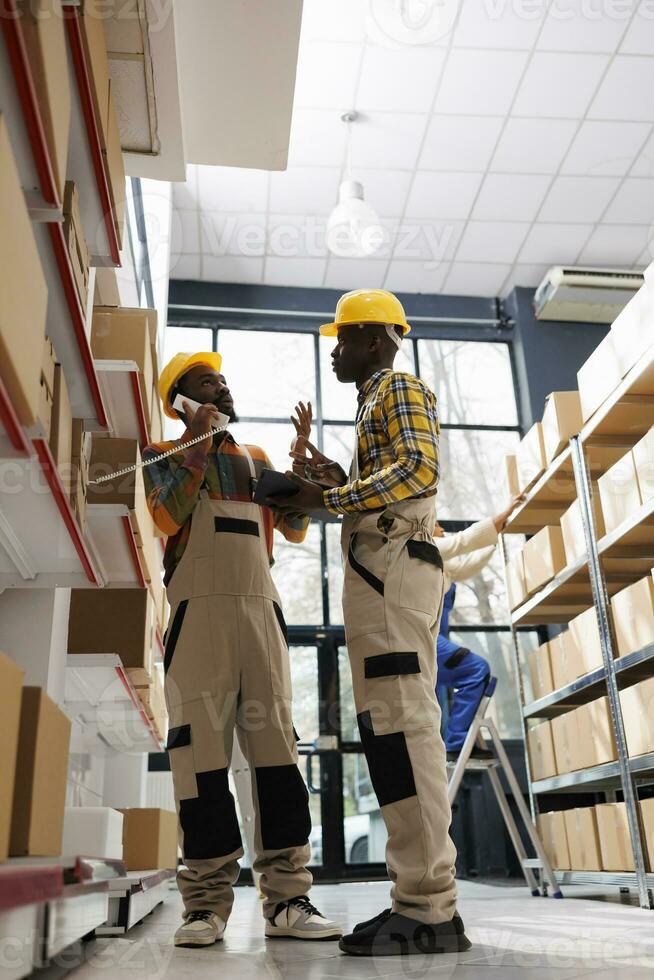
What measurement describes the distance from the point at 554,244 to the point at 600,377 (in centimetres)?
366

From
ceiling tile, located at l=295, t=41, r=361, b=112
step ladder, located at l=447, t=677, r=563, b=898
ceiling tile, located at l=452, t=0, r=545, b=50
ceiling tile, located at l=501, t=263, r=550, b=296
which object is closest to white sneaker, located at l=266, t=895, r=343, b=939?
step ladder, located at l=447, t=677, r=563, b=898

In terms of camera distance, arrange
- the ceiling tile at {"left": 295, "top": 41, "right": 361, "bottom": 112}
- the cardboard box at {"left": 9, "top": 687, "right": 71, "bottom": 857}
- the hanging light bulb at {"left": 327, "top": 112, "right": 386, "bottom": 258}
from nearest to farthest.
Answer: the cardboard box at {"left": 9, "top": 687, "right": 71, "bottom": 857}, the ceiling tile at {"left": 295, "top": 41, "right": 361, "bottom": 112}, the hanging light bulb at {"left": 327, "top": 112, "right": 386, "bottom": 258}

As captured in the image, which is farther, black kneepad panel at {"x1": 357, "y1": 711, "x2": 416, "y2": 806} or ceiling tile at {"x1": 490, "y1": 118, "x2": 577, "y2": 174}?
ceiling tile at {"x1": 490, "y1": 118, "x2": 577, "y2": 174}

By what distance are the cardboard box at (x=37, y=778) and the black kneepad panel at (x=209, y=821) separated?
62 cm

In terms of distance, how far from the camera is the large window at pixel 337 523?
6.05 metres

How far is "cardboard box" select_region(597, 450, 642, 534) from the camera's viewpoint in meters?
3.34

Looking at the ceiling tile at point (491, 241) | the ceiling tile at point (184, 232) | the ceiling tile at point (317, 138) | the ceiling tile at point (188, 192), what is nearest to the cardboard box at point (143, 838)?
the ceiling tile at point (317, 138)

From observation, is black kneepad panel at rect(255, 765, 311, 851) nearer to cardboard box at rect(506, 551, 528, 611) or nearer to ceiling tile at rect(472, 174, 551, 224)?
cardboard box at rect(506, 551, 528, 611)

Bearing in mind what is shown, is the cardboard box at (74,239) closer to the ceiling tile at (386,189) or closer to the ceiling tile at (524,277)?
the ceiling tile at (386,189)

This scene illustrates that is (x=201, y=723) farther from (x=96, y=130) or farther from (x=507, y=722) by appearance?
(x=507, y=722)

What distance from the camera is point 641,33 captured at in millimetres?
5117

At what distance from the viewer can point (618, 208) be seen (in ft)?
21.4

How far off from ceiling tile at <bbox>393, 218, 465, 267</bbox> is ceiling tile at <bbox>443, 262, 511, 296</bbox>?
0.23m

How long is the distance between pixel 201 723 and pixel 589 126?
Answer: 5156mm
